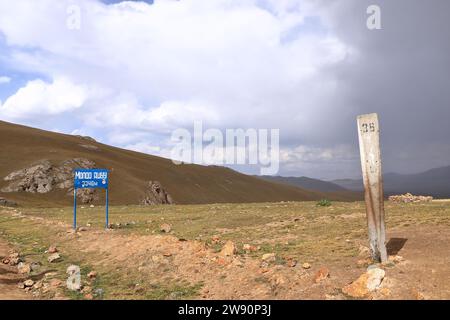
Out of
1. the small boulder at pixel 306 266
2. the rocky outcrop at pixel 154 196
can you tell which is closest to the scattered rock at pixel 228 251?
the small boulder at pixel 306 266

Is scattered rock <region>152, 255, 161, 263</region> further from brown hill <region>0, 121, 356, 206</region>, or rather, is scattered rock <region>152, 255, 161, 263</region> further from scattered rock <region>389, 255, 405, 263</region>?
brown hill <region>0, 121, 356, 206</region>

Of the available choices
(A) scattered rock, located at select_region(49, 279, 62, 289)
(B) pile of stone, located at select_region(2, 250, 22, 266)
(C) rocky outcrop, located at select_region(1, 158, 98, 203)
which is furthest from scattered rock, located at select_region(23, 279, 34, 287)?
(C) rocky outcrop, located at select_region(1, 158, 98, 203)

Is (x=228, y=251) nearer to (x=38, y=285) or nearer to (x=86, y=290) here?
(x=86, y=290)

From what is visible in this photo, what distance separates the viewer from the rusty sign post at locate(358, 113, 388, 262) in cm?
1029

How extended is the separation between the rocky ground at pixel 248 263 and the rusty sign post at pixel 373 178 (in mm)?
649

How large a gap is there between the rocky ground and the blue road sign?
3.75 metres

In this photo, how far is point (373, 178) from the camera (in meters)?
10.4

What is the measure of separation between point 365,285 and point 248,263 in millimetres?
→ 3575

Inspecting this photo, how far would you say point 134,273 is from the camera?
11.7m

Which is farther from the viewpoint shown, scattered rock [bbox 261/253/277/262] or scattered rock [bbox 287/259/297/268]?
scattered rock [bbox 261/253/277/262]

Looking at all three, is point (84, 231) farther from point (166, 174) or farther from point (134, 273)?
point (166, 174)

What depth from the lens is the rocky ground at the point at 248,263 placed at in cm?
875

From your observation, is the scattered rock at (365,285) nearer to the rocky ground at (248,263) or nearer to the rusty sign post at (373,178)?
the rocky ground at (248,263)
